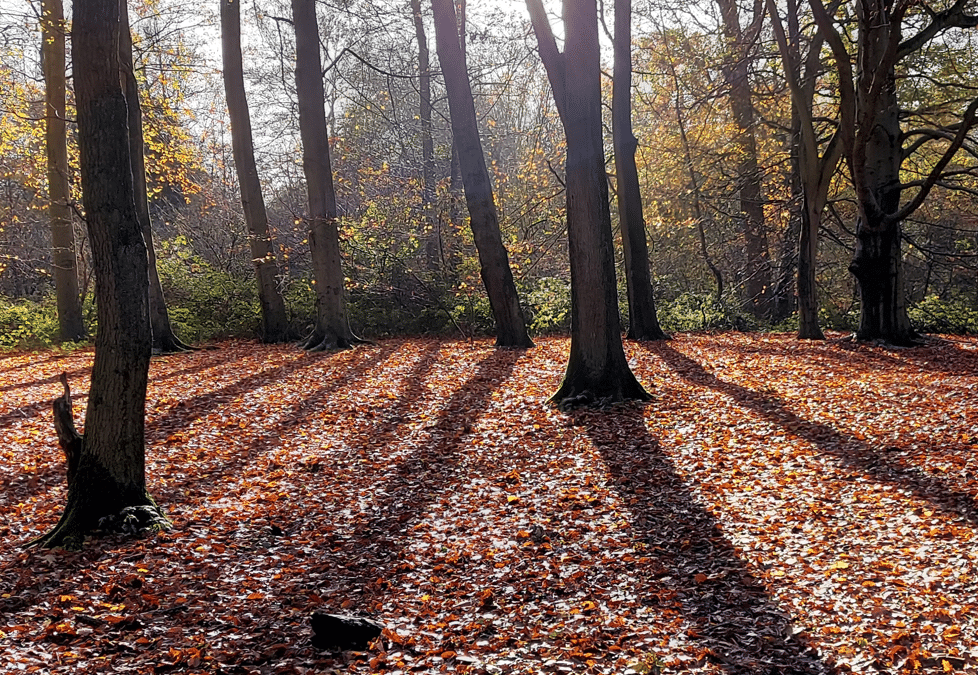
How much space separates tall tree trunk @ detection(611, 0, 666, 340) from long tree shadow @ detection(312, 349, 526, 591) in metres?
4.85

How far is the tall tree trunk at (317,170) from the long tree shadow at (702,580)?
8.83m

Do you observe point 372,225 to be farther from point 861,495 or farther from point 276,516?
point 861,495

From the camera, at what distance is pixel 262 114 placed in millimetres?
23750

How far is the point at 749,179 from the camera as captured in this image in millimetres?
17031

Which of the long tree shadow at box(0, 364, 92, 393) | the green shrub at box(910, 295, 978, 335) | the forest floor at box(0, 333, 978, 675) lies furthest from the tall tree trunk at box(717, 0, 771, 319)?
the long tree shadow at box(0, 364, 92, 393)

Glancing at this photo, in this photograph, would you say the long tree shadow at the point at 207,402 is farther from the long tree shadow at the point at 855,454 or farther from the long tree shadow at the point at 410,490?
the long tree shadow at the point at 855,454

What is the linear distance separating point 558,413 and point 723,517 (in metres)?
3.51

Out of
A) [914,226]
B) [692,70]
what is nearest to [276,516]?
[692,70]

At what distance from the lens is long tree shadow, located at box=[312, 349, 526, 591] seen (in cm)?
525

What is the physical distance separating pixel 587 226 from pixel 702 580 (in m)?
5.14

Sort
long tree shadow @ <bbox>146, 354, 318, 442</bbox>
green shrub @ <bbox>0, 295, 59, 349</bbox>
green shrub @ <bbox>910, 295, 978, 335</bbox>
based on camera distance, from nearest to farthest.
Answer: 1. long tree shadow @ <bbox>146, 354, 318, 442</bbox>
2. green shrub @ <bbox>910, 295, 978, 335</bbox>
3. green shrub @ <bbox>0, 295, 59, 349</bbox>

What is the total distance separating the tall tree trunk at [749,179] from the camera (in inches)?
617

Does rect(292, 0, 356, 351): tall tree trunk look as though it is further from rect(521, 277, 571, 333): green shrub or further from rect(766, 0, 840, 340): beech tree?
rect(766, 0, 840, 340): beech tree

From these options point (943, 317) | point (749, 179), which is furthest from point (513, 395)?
point (943, 317)
